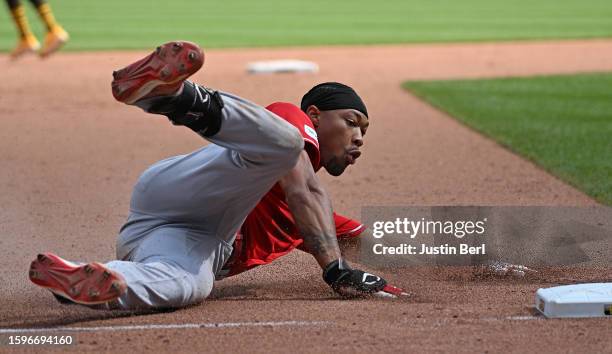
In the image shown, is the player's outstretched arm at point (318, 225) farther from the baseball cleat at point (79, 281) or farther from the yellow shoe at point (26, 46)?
the yellow shoe at point (26, 46)

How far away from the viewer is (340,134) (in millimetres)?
4531

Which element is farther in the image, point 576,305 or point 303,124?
point 303,124

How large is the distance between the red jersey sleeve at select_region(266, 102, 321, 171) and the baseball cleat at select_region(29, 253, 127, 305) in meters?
1.05

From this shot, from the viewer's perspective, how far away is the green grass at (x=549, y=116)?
810 centimetres

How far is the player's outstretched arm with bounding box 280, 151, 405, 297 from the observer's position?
418 cm

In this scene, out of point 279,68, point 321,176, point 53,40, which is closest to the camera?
point 321,176

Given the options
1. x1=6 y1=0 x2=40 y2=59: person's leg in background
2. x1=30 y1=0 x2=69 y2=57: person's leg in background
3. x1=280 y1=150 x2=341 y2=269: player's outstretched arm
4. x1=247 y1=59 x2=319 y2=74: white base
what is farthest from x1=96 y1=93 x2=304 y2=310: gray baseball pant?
x1=247 y1=59 x2=319 y2=74: white base

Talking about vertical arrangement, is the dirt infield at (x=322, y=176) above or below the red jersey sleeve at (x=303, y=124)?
below

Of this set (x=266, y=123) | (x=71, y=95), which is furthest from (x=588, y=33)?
(x=266, y=123)

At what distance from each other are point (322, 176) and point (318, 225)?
12.1 feet

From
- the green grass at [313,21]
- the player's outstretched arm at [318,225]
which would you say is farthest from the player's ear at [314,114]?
the green grass at [313,21]

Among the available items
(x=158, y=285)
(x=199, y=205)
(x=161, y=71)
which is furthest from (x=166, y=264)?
(x=161, y=71)

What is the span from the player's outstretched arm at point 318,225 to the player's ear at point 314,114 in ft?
1.03

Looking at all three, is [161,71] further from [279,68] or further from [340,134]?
[279,68]
